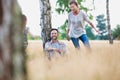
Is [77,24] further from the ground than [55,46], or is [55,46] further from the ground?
[77,24]

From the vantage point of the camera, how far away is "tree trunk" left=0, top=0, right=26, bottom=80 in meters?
1.00

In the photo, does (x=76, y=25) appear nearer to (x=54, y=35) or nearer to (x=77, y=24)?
(x=77, y=24)

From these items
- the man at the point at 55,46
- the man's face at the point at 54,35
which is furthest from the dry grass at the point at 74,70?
the man's face at the point at 54,35

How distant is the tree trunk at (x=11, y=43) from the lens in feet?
3.29

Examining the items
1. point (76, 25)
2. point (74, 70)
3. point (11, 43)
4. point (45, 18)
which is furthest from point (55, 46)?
point (11, 43)


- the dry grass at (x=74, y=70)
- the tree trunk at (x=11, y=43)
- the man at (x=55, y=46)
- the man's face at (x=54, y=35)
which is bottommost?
the dry grass at (x=74, y=70)

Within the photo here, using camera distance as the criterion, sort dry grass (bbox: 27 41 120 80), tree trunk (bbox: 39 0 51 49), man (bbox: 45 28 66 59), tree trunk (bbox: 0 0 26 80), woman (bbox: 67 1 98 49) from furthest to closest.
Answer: tree trunk (bbox: 39 0 51 49)
woman (bbox: 67 1 98 49)
man (bbox: 45 28 66 59)
dry grass (bbox: 27 41 120 80)
tree trunk (bbox: 0 0 26 80)

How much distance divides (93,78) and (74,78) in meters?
Answer: 0.22

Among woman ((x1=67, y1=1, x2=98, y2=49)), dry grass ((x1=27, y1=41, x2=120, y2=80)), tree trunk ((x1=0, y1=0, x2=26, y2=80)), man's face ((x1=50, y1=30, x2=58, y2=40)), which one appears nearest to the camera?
tree trunk ((x1=0, y1=0, x2=26, y2=80))

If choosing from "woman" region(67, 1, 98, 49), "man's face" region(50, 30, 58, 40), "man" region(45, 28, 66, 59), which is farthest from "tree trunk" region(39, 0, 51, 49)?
"man's face" region(50, 30, 58, 40)

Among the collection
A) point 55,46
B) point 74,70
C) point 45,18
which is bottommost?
point 74,70

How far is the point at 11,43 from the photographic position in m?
1.02

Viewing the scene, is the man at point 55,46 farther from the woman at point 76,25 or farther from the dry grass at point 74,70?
the woman at point 76,25

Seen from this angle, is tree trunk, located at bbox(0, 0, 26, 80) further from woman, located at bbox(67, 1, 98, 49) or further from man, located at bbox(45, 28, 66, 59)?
woman, located at bbox(67, 1, 98, 49)
